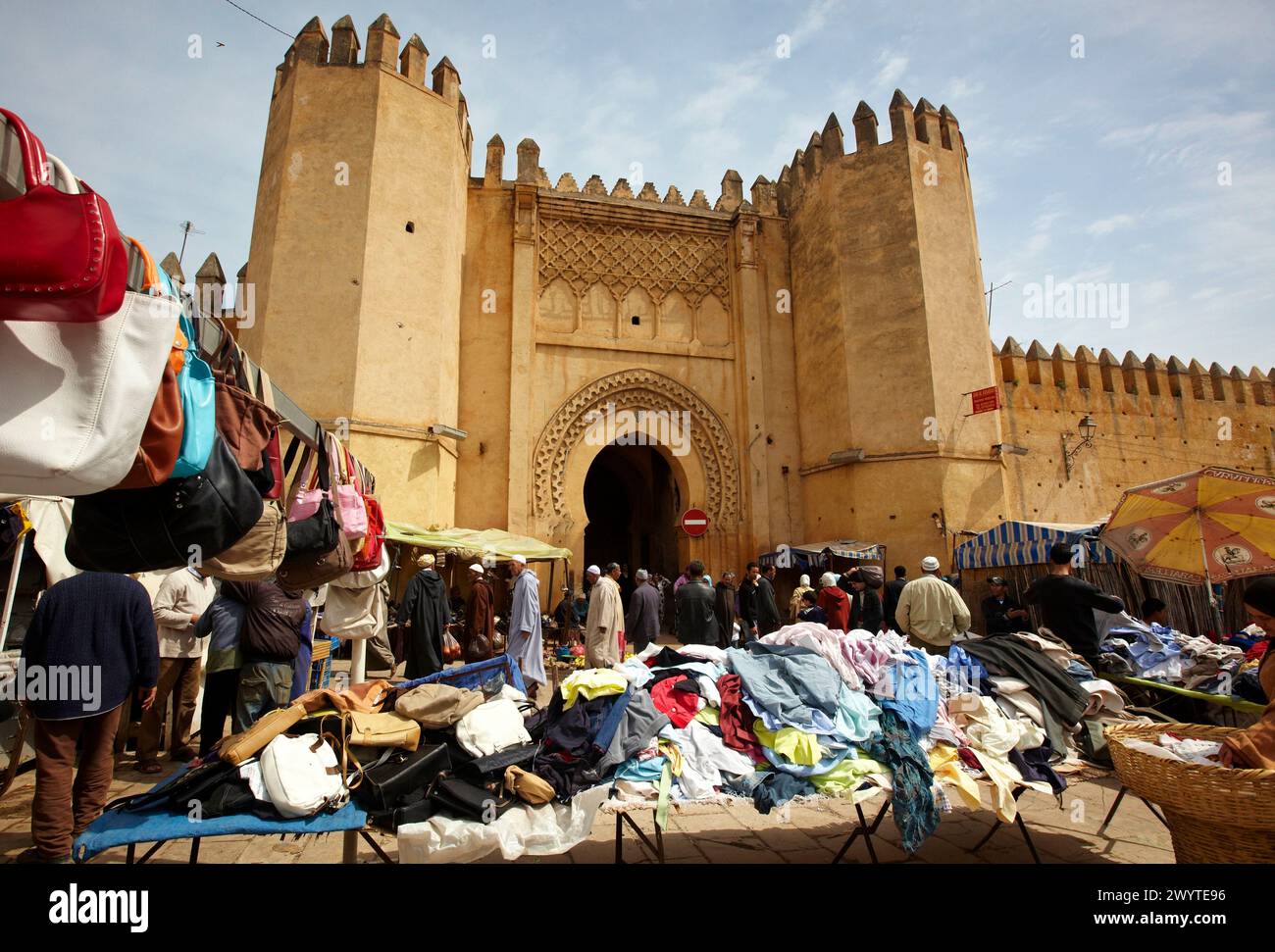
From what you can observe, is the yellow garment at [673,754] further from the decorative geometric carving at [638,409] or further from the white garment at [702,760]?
the decorative geometric carving at [638,409]

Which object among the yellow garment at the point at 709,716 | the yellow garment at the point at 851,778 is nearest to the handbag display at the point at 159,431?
the yellow garment at the point at 709,716

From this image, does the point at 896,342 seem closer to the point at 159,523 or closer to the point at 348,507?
the point at 348,507

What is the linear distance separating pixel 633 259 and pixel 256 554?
12.1 m

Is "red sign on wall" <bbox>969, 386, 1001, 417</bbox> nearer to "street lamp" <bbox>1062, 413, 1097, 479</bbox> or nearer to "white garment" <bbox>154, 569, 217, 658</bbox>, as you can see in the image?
"street lamp" <bbox>1062, 413, 1097, 479</bbox>

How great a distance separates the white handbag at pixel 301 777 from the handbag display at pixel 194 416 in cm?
123

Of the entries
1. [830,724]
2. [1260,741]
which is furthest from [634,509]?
[1260,741]

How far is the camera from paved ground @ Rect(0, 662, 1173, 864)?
3246 millimetres

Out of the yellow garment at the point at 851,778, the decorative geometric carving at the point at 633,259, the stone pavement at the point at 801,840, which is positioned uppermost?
the decorative geometric carving at the point at 633,259

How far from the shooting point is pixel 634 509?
17234mm

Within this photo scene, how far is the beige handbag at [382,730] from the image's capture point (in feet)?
8.68

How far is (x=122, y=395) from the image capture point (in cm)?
148
